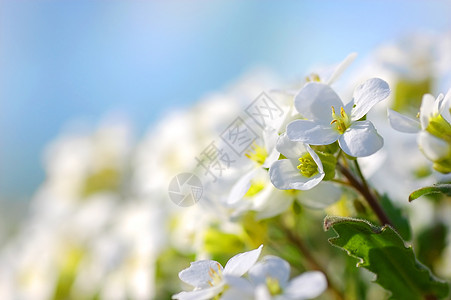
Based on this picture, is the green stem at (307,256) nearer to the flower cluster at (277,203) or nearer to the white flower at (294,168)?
the flower cluster at (277,203)

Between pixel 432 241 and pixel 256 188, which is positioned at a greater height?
pixel 256 188

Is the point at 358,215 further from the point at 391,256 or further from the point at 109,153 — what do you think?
the point at 109,153

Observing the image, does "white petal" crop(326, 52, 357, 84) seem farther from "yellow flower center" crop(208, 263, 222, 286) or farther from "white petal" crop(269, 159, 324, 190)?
"yellow flower center" crop(208, 263, 222, 286)

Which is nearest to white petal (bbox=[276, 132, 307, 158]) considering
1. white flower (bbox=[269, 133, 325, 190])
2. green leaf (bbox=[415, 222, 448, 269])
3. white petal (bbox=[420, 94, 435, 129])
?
white flower (bbox=[269, 133, 325, 190])

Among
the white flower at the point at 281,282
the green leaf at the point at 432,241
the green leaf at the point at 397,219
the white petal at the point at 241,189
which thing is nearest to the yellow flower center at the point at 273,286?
the white flower at the point at 281,282

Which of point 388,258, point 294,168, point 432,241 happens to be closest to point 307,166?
point 294,168

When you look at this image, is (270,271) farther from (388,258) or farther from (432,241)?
(432,241)
